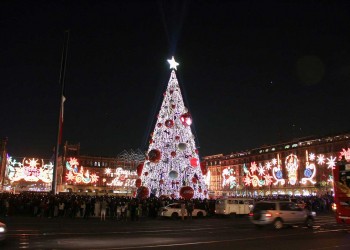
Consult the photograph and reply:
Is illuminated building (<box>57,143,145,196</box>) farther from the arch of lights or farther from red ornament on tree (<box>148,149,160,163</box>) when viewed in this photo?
red ornament on tree (<box>148,149,160,163</box>)

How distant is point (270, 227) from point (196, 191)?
14.7 meters

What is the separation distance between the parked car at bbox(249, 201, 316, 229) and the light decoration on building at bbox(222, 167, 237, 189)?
9884 cm

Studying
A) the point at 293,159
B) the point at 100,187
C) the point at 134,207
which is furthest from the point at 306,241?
the point at 100,187

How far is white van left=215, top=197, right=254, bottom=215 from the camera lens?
1268 inches

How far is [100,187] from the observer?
400ft

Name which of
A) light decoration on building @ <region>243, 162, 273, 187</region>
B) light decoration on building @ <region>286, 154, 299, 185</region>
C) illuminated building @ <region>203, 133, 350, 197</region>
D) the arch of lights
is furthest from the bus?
light decoration on building @ <region>243, 162, 273, 187</region>

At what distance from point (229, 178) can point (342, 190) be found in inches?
4027

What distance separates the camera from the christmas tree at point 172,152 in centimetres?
3281

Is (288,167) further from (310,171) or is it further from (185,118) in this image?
(185,118)

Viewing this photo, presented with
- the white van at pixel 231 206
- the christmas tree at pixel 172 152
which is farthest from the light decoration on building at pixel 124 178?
the white van at pixel 231 206

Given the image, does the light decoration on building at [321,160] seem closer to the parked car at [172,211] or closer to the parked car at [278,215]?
the parked car at [172,211]

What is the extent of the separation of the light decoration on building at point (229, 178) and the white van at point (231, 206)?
284 feet

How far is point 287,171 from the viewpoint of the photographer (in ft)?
328

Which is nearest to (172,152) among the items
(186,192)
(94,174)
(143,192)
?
(186,192)
